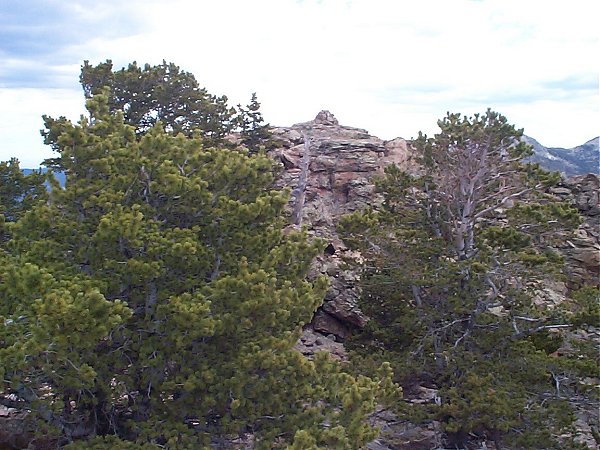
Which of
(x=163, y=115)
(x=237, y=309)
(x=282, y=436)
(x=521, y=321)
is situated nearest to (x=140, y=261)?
(x=237, y=309)

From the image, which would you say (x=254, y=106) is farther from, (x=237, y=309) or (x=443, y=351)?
(x=237, y=309)

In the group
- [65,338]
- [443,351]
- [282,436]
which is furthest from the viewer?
[443,351]

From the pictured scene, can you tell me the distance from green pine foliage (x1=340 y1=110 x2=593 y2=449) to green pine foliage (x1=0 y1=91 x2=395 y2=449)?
10.2 ft

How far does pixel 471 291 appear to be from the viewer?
12844 mm

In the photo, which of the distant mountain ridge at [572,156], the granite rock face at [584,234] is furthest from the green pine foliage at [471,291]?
the distant mountain ridge at [572,156]

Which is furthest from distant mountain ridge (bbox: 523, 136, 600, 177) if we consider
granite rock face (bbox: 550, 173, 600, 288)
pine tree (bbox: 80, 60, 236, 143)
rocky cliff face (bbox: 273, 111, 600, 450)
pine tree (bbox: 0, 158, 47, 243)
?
pine tree (bbox: 0, 158, 47, 243)

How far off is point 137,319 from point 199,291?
1.23 meters

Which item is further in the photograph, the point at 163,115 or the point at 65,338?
the point at 163,115

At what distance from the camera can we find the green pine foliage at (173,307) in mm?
8055

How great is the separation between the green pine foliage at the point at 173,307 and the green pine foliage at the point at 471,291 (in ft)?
10.2

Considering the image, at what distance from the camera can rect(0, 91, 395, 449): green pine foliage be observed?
26.4ft

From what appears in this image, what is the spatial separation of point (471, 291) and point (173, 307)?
7435 mm

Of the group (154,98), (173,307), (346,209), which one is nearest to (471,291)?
(173,307)

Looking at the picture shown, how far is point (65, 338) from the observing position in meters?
6.86
